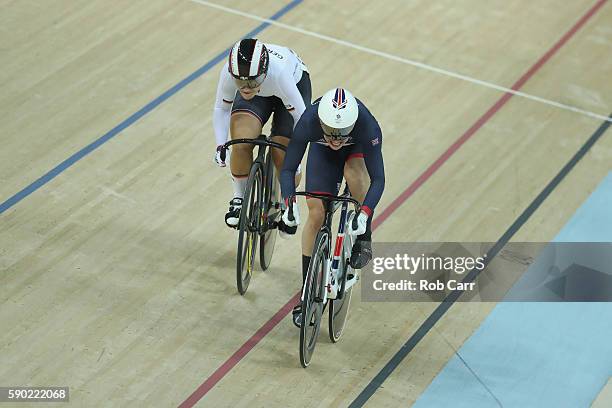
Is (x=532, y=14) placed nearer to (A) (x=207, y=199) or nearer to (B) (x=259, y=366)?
(A) (x=207, y=199)

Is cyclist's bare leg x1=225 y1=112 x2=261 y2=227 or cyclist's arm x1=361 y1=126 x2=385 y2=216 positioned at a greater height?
cyclist's arm x1=361 y1=126 x2=385 y2=216

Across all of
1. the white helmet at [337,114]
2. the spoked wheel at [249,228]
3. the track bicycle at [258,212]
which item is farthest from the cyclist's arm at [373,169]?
the spoked wheel at [249,228]

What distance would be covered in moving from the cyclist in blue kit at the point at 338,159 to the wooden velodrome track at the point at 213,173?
0.63 meters

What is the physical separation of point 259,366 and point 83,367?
879 mm

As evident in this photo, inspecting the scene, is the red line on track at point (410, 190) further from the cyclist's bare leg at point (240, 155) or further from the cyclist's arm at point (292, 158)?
the cyclist's arm at point (292, 158)

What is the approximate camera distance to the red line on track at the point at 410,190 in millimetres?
5105

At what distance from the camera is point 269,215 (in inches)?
222

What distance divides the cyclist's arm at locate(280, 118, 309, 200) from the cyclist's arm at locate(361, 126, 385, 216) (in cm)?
30

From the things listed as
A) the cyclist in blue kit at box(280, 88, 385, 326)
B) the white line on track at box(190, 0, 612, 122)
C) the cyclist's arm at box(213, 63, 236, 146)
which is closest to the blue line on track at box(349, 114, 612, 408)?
the white line on track at box(190, 0, 612, 122)

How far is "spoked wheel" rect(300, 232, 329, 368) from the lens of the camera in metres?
4.83

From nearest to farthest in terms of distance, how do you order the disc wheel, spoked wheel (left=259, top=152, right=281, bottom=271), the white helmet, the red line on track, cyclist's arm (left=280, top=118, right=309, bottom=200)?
the white helmet < cyclist's arm (left=280, top=118, right=309, bottom=200) < the red line on track < the disc wheel < spoked wheel (left=259, top=152, right=281, bottom=271)

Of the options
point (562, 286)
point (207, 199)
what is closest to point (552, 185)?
point (562, 286)

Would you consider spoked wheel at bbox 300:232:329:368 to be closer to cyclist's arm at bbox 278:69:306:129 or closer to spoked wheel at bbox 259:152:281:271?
spoked wheel at bbox 259:152:281:271


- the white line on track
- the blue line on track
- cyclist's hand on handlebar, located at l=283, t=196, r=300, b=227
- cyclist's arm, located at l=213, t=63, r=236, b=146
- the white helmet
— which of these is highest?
the white helmet
